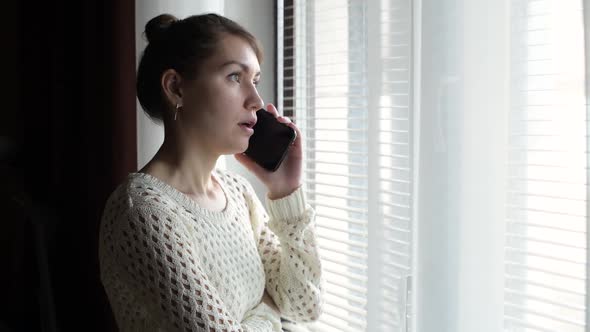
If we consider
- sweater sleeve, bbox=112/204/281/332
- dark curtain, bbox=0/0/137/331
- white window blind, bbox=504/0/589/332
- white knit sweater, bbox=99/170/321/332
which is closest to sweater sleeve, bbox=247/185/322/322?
white knit sweater, bbox=99/170/321/332

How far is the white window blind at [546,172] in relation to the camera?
2.89 ft

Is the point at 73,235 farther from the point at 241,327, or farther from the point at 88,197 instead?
the point at 241,327

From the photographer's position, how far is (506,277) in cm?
95

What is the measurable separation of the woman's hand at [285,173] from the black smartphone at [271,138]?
1 cm

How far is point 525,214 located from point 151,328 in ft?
2.10

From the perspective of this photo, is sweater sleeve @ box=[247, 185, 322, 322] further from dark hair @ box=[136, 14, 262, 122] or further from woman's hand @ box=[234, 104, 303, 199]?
dark hair @ box=[136, 14, 262, 122]

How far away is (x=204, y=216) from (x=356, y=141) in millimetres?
469

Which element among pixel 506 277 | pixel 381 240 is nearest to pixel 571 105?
pixel 506 277

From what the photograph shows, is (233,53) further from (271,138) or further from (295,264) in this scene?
(295,264)

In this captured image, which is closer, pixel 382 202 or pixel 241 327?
pixel 241 327

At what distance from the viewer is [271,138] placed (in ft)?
4.12

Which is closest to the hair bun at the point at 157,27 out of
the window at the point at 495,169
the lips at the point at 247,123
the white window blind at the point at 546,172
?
the lips at the point at 247,123

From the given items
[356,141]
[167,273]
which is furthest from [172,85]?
[356,141]

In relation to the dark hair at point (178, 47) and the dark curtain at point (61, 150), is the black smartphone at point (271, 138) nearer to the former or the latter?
the dark hair at point (178, 47)
